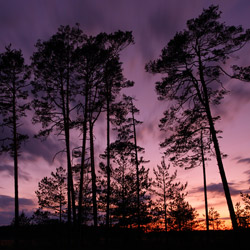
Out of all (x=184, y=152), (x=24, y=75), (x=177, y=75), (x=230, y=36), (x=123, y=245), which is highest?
(x=24, y=75)

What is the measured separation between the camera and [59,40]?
1415 centimetres

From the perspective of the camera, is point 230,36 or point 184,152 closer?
point 230,36

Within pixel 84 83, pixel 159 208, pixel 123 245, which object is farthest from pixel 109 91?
pixel 159 208

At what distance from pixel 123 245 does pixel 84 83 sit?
37.3ft

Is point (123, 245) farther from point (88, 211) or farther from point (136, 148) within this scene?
point (88, 211)

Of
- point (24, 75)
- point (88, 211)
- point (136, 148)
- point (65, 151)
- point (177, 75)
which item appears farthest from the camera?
point (88, 211)

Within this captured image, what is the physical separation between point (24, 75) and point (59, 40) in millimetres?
4127

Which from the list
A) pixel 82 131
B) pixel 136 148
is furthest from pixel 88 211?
pixel 82 131

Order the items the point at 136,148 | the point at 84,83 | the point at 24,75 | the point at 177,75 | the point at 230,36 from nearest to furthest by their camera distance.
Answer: the point at 230,36
the point at 177,75
the point at 84,83
the point at 24,75
the point at 136,148

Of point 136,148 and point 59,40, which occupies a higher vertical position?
point 59,40

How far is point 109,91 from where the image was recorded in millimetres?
16625

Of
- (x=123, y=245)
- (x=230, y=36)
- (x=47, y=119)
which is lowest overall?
(x=123, y=245)

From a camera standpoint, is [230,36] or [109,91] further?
[109,91]

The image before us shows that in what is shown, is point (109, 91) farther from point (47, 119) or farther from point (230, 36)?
point (230, 36)
